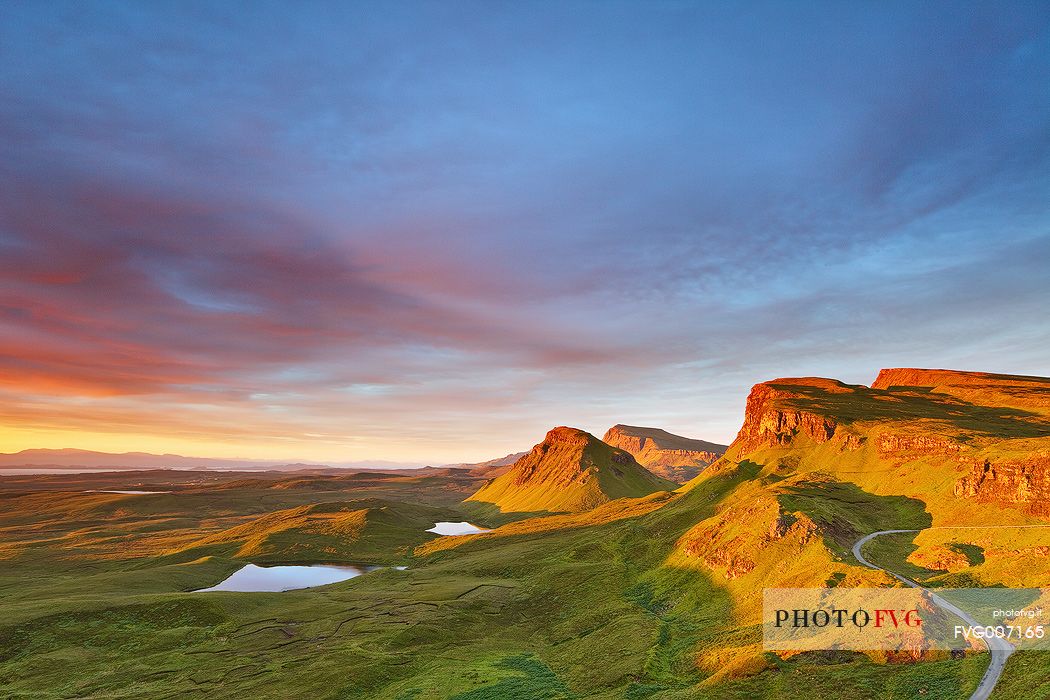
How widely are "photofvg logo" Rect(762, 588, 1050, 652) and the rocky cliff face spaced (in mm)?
42936

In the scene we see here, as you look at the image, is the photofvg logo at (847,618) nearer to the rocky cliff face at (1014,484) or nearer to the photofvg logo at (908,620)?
the photofvg logo at (908,620)

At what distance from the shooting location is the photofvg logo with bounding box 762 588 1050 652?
2527 inches

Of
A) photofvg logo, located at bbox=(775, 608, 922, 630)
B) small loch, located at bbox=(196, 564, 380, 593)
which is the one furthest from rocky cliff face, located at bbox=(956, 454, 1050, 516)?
small loch, located at bbox=(196, 564, 380, 593)

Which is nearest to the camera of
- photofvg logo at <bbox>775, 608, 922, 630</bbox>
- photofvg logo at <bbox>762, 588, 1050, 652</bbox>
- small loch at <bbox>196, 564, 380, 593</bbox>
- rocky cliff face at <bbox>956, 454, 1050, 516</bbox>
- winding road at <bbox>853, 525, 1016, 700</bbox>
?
winding road at <bbox>853, 525, 1016, 700</bbox>

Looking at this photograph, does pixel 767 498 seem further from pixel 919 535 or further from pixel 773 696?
pixel 773 696

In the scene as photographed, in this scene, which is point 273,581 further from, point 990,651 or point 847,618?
point 990,651

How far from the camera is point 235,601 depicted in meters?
136

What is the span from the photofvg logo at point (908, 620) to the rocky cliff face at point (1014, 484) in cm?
4294

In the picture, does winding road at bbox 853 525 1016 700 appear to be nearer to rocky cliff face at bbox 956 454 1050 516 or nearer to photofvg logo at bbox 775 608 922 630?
photofvg logo at bbox 775 608 922 630

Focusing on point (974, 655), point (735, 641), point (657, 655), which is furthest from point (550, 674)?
point (974, 655)

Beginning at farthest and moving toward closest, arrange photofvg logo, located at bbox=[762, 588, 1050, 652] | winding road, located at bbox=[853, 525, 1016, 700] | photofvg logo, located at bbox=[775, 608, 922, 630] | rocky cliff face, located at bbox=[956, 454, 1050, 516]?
rocky cliff face, located at bbox=[956, 454, 1050, 516] < photofvg logo, located at bbox=[775, 608, 922, 630] < photofvg logo, located at bbox=[762, 588, 1050, 652] < winding road, located at bbox=[853, 525, 1016, 700]

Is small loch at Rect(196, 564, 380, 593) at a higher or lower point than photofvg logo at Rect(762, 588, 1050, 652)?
lower

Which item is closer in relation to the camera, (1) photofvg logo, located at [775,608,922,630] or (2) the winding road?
(2) the winding road

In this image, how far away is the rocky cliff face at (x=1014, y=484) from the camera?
354ft
